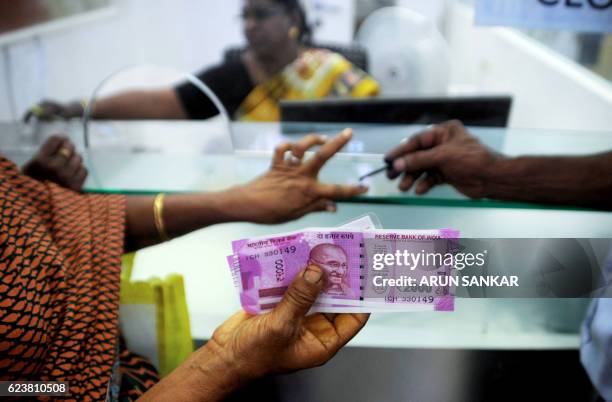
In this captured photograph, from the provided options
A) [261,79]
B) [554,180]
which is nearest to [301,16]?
[261,79]

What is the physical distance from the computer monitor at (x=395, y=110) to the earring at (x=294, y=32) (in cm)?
102

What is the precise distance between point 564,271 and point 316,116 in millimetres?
756

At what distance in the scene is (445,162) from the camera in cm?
85

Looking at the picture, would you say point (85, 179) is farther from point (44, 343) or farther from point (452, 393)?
point (452, 393)

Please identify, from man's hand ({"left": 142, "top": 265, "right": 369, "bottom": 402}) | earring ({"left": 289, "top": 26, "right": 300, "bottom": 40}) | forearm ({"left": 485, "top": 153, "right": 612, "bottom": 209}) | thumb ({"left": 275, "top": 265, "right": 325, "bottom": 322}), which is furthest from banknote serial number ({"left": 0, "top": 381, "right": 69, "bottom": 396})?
earring ({"left": 289, "top": 26, "right": 300, "bottom": 40})

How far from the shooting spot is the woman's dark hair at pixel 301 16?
2.10 meters

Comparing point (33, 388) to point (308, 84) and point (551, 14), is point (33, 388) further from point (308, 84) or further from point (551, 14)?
point (308, 84)

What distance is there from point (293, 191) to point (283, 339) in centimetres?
36

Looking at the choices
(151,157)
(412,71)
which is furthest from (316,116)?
(412,71)

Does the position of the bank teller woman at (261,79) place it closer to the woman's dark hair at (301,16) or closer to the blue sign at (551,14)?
the woman's dark hair at (301,16)

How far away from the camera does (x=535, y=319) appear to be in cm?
89

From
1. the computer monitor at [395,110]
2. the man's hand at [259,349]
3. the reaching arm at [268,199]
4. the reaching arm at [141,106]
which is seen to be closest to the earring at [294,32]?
the reaching arm at [141,106]

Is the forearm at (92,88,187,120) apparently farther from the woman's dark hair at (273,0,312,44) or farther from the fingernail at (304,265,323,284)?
the fingernail at (304,265,323,284)

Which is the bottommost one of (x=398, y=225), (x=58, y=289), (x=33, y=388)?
(x=33, y=388)
